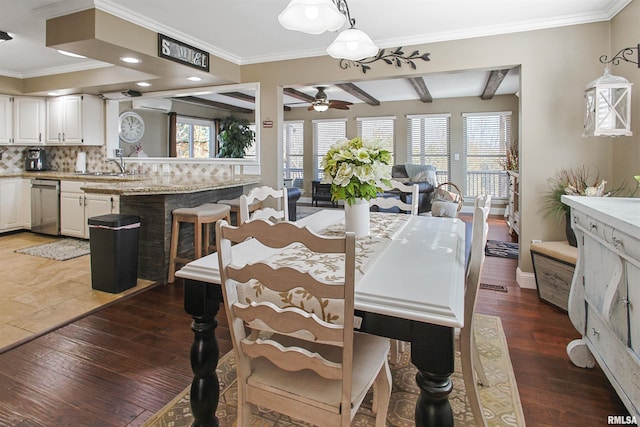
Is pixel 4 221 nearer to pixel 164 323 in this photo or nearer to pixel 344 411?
pixel 164 323

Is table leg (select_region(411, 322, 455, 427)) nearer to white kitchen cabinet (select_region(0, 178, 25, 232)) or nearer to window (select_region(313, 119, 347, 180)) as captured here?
white kitchen cabinet (select_region(0, 178, 25, 232))

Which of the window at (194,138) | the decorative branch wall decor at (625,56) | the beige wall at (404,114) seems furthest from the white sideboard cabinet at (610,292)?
the window at (194,138)

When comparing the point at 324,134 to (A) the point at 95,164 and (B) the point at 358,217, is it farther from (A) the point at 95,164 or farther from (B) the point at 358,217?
(B) the point at 358,217

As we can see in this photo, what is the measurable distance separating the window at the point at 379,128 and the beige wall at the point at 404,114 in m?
0.10

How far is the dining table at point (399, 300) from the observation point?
1.04 meters

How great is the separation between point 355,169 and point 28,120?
6.21 metres

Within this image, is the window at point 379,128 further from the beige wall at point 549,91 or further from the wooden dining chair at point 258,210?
the wooden dining chair at point 258,210

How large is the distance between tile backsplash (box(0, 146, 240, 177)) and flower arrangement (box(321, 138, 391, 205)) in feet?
10.7

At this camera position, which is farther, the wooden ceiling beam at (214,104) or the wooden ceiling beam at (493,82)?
the wooden ceiling beam at (214,104)

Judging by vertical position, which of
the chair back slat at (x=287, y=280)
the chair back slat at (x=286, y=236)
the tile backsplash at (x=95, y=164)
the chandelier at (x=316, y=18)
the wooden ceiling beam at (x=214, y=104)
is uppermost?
the wooden ceiling beam at (x=214, y=104)

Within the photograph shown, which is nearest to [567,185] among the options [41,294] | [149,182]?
[149,182]

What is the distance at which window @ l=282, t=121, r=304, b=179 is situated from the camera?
10.1 meters

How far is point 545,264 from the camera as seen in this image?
305cm

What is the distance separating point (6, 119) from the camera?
550cm
